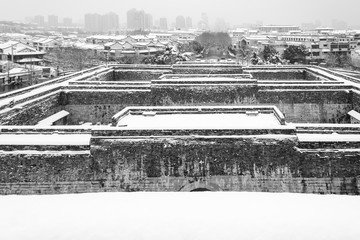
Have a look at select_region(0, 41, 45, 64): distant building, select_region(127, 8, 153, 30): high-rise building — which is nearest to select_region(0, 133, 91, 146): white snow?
select_region(0, 41, 45, 64): distant building

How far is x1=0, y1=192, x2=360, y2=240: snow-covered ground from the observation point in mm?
5496

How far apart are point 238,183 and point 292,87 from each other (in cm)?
914

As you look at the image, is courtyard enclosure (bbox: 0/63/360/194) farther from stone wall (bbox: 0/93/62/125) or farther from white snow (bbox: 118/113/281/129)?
stone wall (bbox: 0/93/62/125)

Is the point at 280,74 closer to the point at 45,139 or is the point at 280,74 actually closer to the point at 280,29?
the point at 45,139

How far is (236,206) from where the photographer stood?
20.9ft

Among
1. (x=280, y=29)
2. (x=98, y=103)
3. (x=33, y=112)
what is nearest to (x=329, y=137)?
(x=98, y=103)

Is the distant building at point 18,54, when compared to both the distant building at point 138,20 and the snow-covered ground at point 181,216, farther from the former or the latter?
the distant building at point 138,20

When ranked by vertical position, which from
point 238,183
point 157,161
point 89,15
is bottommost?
point 238,183

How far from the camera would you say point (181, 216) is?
5.98 m

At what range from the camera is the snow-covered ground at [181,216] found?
5.50 m

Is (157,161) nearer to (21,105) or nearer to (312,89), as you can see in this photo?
(21,105)

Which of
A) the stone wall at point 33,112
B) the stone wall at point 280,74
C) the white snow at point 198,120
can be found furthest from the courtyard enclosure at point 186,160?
the stone wall at point 280,74

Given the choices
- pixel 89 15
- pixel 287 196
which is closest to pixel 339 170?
pixel 287 196

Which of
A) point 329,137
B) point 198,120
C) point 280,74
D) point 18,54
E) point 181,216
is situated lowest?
point 181,216
